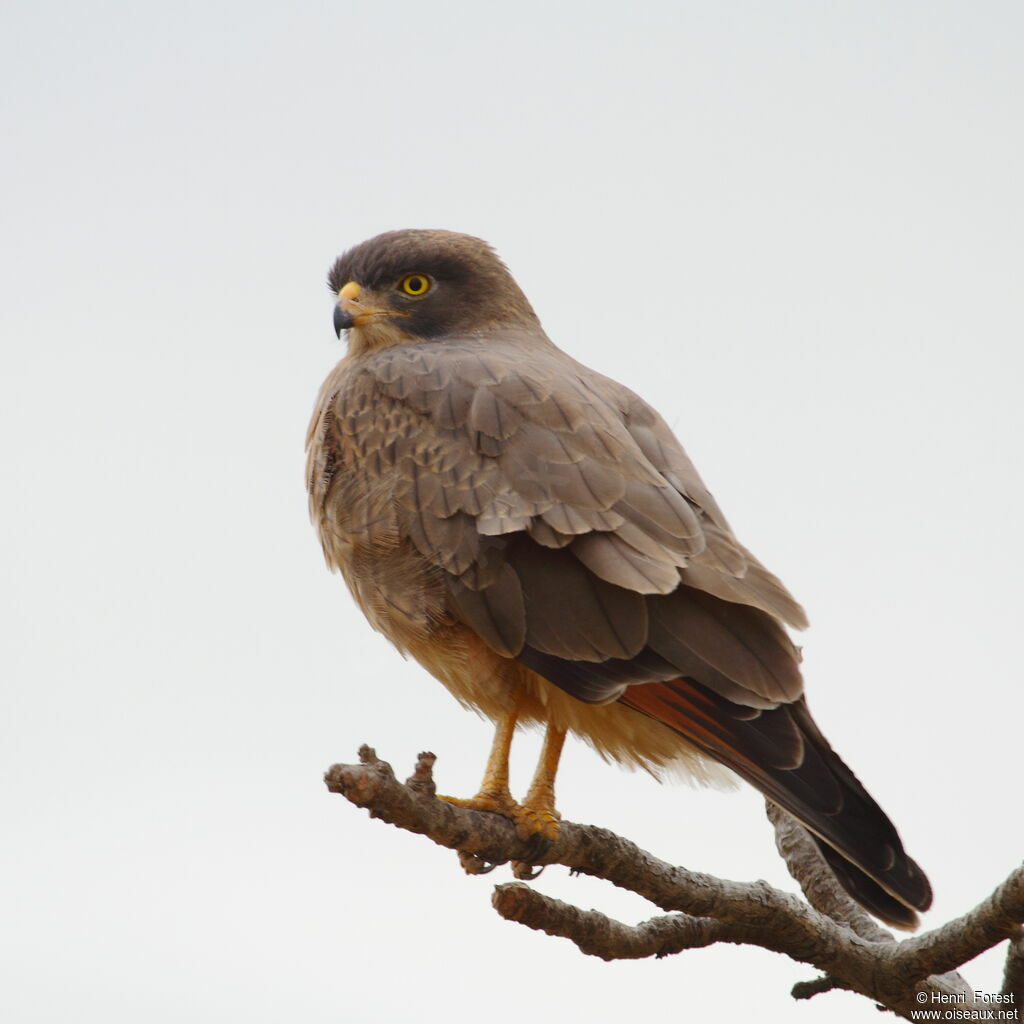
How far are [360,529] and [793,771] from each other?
1.61 meters

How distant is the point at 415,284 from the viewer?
6.00m

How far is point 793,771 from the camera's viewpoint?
13.1ft

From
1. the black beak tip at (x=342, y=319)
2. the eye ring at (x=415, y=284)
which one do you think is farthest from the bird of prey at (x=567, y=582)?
the eye ring at (x=415, y=284)

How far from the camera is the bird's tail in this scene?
392 centimetres

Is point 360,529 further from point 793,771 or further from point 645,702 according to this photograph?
point 793,771

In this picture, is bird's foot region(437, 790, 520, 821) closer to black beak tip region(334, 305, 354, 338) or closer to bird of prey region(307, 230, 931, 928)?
bird of prey region(307, 230, 931, 928)

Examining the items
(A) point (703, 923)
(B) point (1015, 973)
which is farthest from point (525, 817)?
(B) point (1015, 973)

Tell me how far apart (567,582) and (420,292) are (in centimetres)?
207

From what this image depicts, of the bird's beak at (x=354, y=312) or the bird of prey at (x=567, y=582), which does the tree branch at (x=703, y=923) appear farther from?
the bird's beak at (x=354, y=312)

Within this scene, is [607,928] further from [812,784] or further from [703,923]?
[812,784]

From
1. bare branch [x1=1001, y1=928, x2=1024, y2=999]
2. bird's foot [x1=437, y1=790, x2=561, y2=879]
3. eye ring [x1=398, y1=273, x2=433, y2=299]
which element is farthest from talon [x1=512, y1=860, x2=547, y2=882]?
eye ring [x1=398, y1=273, x2=433, y2=299]

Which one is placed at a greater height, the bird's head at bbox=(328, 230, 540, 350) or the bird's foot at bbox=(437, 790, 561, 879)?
the bird's head at bbox=(328, 230, 540, 350)

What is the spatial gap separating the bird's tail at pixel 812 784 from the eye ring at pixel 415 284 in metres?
2.37


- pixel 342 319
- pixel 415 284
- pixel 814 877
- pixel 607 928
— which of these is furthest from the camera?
pixel 415 284
